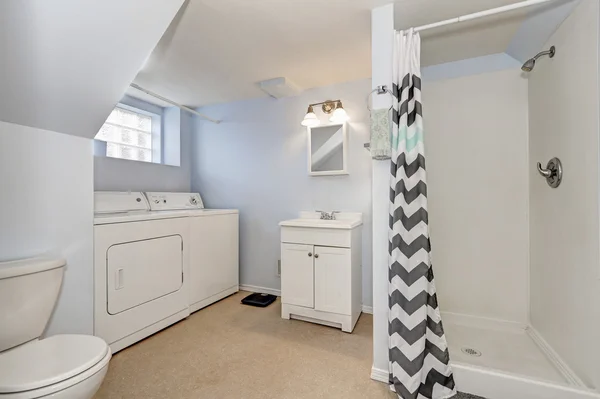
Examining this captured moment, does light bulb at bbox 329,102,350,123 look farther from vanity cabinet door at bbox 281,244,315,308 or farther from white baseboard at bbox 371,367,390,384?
white baseboard at bbox 371,367,390,384

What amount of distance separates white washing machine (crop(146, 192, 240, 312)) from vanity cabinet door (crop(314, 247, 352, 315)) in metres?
1.13

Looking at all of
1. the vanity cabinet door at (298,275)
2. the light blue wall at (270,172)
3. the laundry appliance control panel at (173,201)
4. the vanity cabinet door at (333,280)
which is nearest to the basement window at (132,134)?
the light blue wall at (270,172)

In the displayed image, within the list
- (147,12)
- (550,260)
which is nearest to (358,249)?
(550,260)

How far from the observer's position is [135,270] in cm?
204

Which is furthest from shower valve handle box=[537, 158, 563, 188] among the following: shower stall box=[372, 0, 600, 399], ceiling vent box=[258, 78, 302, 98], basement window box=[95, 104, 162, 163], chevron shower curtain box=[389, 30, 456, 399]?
basement window box=[95, 104, 162, 163]

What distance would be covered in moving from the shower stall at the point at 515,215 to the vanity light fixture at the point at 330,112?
74 centimetres

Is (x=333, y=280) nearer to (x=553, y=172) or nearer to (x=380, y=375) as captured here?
(x=380, y=375)

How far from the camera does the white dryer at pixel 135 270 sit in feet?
6.06

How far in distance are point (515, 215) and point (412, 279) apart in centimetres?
134

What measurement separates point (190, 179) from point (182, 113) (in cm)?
82

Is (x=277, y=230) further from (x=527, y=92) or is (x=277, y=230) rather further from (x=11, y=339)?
(x=527, y=92)

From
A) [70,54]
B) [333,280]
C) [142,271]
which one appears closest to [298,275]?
[333,280]

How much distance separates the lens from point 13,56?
1274 millimetres

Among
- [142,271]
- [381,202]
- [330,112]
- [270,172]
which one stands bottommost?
[142,271]
